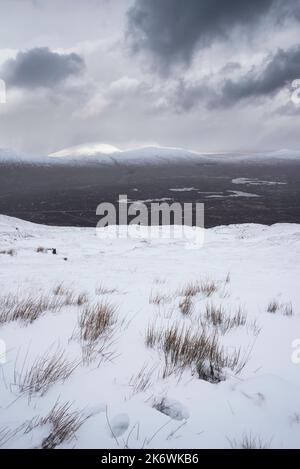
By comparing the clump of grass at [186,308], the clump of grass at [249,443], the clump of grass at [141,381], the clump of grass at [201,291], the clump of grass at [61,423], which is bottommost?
the clump of grass at [201,291]

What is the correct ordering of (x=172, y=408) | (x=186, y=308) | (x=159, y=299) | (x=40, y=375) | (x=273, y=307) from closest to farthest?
(x=172, y=408) < (x=40, y=375) < (x=186, y=308) < (x=273, y=307) < (x=159, y=299)

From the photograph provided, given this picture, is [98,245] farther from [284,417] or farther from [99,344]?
[284,417]

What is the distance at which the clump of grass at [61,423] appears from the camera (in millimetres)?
1241

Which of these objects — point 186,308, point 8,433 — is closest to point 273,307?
point 186,308

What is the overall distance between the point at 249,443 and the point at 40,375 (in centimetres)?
119

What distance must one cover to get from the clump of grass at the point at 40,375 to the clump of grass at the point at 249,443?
100 centimetres

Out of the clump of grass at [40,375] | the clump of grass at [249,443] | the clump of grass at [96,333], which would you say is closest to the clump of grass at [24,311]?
the clump of grass at [96,333]

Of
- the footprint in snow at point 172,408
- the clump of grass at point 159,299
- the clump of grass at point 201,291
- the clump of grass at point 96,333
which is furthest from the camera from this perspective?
the clump of grass at point 201,291

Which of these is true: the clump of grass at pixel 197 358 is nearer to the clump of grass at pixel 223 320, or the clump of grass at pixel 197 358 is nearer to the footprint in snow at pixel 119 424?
the footprint in snow at pixel 119 424

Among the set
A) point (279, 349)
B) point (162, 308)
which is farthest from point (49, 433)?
point (162, 308)

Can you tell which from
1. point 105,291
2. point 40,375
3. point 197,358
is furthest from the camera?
point 105,291

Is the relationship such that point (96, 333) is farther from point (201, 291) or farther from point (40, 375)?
point (201, 291)

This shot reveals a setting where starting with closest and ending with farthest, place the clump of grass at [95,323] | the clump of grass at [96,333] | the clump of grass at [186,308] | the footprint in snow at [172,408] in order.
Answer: the footprint in snow at [172,408] < the clump of grass at [96,333] < the clump of grass at [95,323] < the clump of grass at [186,308]

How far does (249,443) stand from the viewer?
127 cm
